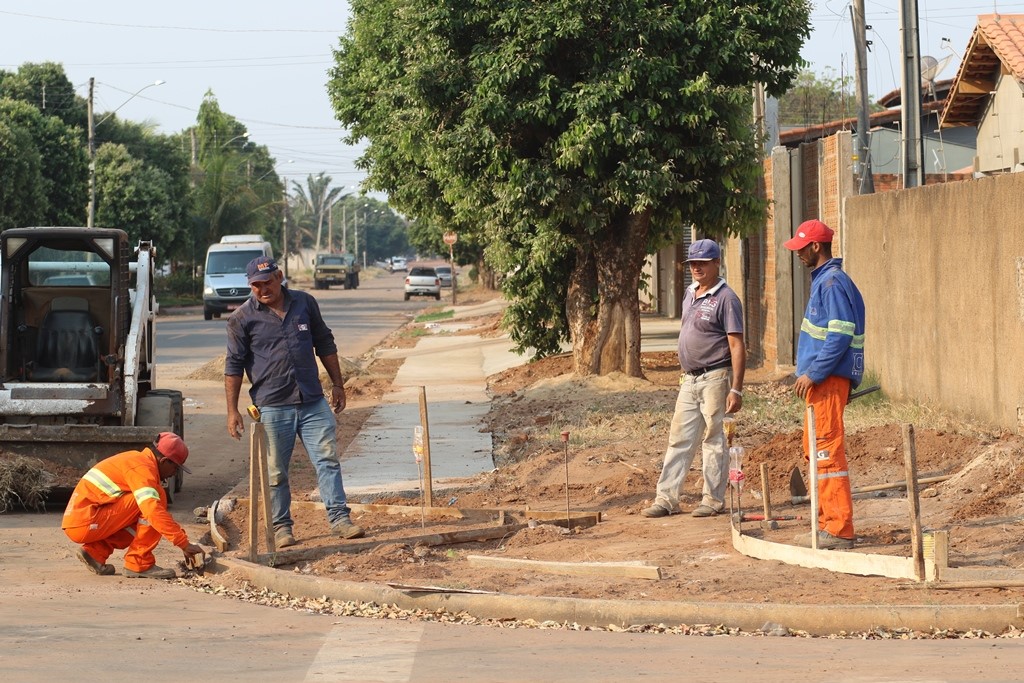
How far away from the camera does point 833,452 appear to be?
8016 mm

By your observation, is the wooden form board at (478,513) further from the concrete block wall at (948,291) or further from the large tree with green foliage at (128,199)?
the large tree with green foliage at (128,199)

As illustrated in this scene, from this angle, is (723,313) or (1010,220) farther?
(1010,220)

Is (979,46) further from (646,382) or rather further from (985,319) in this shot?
(985,319)

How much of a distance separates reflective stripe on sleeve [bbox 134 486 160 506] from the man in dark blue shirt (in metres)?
0.90

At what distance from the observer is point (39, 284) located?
1289 centimetres

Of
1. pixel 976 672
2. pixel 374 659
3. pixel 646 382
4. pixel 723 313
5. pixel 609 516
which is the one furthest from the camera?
pixel 646 382

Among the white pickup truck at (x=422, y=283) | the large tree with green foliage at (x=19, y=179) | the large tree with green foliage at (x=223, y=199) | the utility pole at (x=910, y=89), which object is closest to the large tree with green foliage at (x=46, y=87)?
the large tree with green foliage at (x=223, y=199)

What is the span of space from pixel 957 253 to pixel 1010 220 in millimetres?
1286

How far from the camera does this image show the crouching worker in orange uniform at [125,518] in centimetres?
835

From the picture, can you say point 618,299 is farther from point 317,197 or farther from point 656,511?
point 317,197

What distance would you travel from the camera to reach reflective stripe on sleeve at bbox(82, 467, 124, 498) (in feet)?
27.9

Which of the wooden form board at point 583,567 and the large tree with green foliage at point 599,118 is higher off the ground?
the large tree with green foliage at point 599,118

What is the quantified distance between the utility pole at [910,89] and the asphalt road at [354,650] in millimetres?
12265

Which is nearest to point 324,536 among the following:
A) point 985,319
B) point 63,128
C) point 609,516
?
point 609,516
